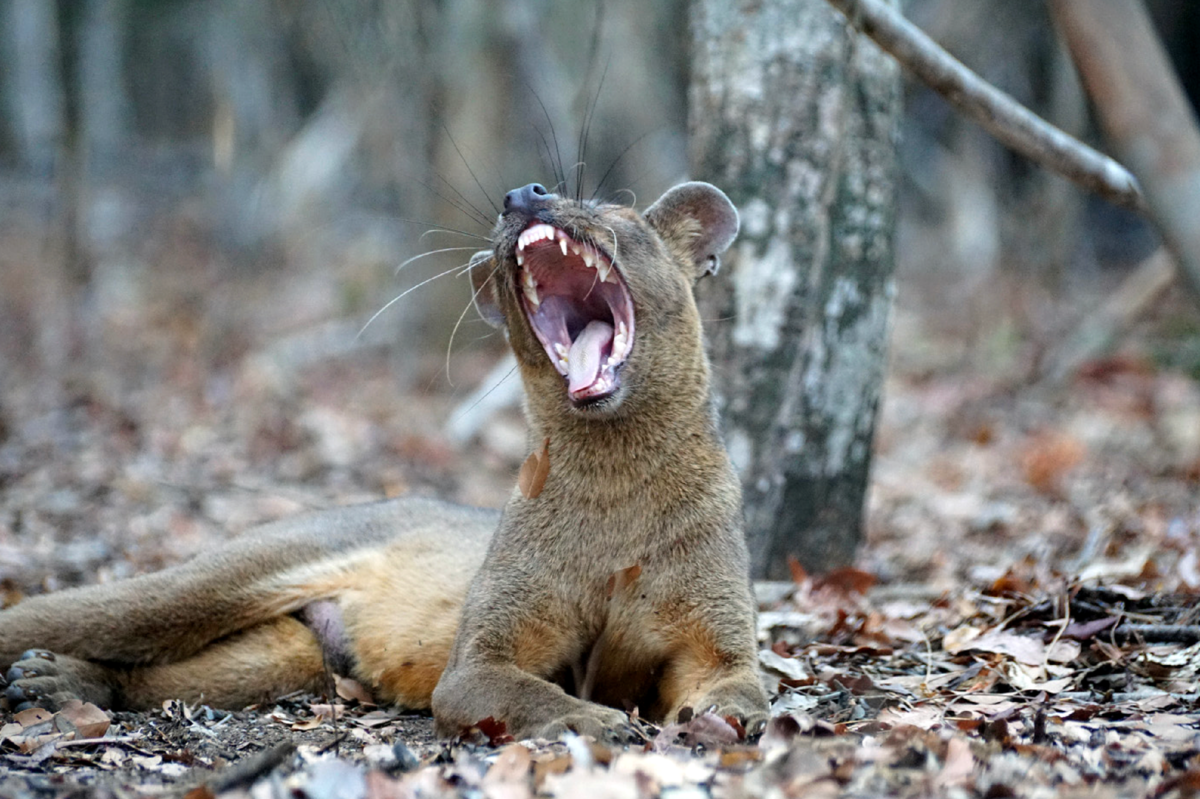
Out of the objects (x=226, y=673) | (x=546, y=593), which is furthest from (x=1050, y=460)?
(x=226, y=673)

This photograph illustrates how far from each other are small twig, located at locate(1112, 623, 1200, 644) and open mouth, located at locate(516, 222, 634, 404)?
2397 millimetres

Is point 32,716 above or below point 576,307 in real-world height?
below

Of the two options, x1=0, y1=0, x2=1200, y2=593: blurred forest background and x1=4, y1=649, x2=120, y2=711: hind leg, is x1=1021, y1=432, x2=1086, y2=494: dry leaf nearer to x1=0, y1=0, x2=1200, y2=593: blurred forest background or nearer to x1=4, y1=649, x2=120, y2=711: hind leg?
x1=0, y1=0, x2=1200, y2=593: blurred forest background

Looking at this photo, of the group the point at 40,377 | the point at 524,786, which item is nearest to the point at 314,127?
the point at 40,377

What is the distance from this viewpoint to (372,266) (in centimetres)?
1977

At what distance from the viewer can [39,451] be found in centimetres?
948

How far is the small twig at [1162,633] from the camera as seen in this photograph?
493cm

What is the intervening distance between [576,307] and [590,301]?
62 millimetres

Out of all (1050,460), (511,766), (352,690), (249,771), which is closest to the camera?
(249,771)

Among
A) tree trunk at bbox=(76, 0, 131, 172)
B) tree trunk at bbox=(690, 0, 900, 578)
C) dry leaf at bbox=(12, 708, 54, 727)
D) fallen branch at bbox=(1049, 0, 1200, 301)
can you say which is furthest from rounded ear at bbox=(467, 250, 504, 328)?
tree trunk at bbox=(76, 0, 131, 172)

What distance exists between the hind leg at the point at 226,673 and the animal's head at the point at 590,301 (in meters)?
1.67

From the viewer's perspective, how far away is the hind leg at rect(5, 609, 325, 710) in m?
5.09

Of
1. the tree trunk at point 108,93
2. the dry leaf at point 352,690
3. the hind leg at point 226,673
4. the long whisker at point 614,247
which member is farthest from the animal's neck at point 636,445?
the tree trunk at point 108,93

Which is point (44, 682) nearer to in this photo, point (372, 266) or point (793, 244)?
point (793, 244)
